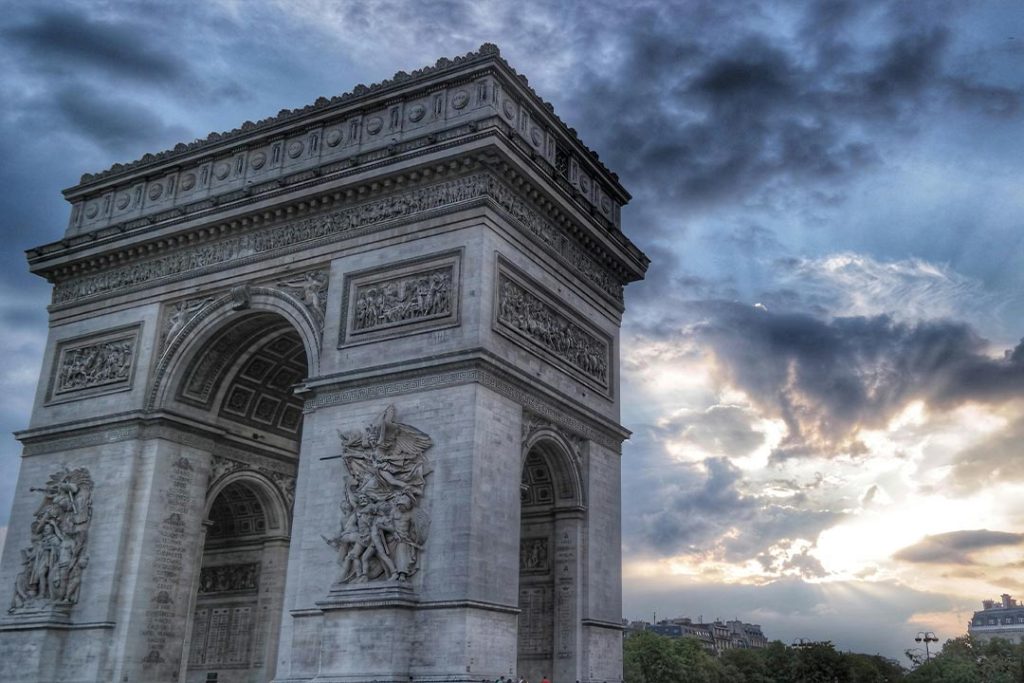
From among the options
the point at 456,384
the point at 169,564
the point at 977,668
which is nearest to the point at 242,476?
the point at 169,564

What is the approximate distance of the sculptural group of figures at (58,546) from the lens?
86.6ft

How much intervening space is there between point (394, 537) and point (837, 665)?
62285 mm

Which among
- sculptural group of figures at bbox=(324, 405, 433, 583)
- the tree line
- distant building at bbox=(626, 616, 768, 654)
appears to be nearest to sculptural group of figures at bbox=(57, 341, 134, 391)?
sculptural group of figures at bbox=(324, 405, 433, 583)

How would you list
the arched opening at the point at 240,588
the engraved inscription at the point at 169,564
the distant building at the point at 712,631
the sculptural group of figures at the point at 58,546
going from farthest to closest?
the distant building at the point at 712,631
the arched opening at the point at 240,588
the sculptural group of figures at the point at 58,546
the engraved inscription at the point at 169,564

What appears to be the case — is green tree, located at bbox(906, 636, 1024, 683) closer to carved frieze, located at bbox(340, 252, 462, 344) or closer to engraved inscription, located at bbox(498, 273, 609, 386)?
engraved inscription, located at bbox(498, 273, 609, 386)

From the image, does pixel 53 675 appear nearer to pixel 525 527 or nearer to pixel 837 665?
pixel 525 527

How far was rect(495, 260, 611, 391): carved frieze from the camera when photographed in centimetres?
2399

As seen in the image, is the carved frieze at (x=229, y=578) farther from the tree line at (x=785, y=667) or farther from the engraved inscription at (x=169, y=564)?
the tree line at (x=785, y=667)

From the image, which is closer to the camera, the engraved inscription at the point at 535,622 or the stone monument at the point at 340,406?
the stone monument at the point at 340,406

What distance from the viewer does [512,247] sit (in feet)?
80.3

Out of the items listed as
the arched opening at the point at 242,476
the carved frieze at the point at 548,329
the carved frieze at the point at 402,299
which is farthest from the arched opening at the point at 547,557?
the arched opening at the point at 242,476

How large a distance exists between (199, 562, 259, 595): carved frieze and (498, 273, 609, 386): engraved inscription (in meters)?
11.8

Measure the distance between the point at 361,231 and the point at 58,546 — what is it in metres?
11.5

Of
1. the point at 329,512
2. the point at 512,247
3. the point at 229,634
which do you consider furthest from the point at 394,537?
the point at 229,634
